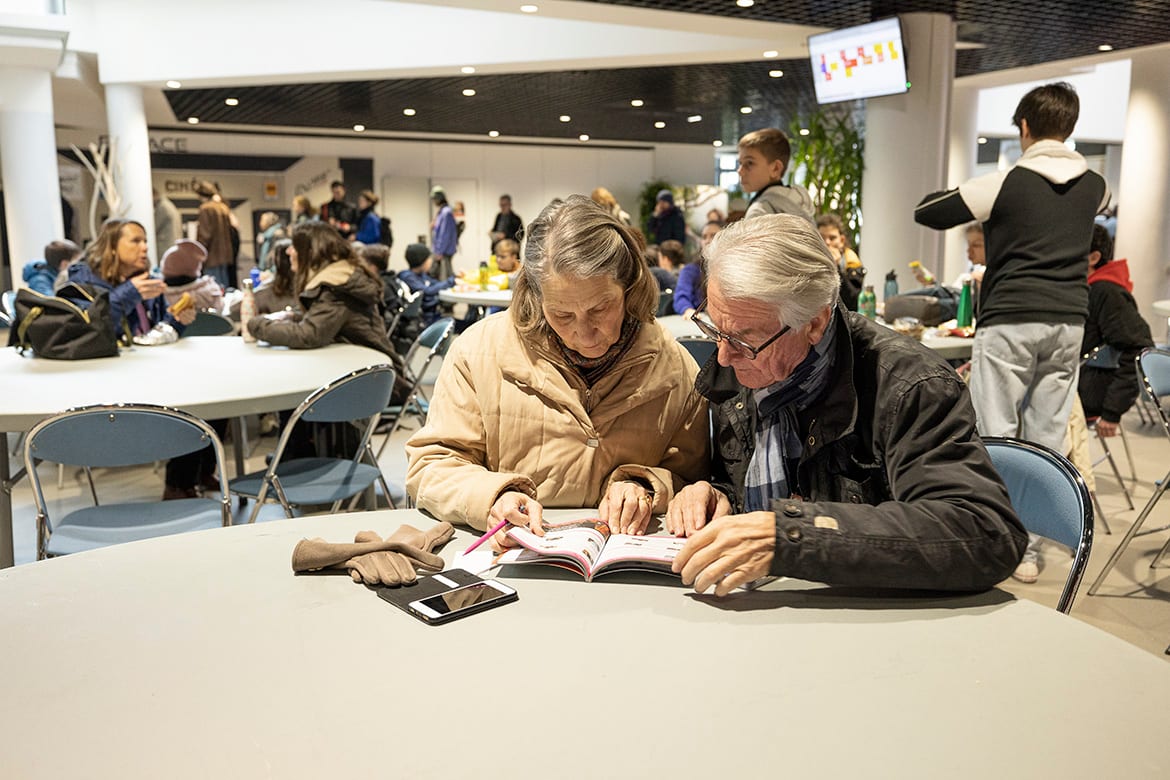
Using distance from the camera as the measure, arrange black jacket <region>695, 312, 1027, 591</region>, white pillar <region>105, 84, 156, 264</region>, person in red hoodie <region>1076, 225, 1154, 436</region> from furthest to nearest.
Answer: white pillar <region>105, 84, 156, 264</region> < person in red hoodie <region>1076, 225, 1154, 436</region> < black jacket <region>695, 312, 1027, 591</region>

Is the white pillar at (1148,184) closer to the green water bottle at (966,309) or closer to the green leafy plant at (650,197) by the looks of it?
the green water bottle at (966,309)

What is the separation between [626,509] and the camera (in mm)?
1839

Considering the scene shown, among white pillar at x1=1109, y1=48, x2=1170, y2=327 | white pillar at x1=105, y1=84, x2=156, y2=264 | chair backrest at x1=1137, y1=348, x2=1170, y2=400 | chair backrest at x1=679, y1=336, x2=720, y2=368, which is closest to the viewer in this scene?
chair backrest at x1=1137, y1=348, x2=1170, y2=400

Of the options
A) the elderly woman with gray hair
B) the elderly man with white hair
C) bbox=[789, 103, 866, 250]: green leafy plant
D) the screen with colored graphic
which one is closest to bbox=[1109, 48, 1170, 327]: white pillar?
bbox=[789, 103, 866, 250]: green leafy plant

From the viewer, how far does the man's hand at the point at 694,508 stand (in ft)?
5.86

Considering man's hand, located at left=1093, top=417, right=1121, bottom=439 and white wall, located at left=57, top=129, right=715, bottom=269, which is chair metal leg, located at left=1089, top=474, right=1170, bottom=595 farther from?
white wall, located at left=57, top=129, right=715, bottom=269

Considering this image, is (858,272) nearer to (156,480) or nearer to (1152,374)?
(1152,374)

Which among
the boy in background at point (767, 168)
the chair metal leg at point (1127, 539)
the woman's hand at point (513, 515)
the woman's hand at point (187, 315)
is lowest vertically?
the chair metal leg at point (1127, 539)

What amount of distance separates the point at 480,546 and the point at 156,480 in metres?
4.24

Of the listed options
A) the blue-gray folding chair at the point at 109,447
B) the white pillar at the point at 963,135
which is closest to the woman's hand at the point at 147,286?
the blue-gray folding chair at the point at 109,447

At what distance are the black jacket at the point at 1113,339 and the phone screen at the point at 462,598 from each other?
4240 millimetres

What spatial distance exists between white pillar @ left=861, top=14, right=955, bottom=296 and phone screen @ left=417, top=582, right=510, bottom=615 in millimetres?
6774

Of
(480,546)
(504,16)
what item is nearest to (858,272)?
(480,546)

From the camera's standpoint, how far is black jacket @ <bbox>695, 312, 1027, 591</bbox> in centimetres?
146
